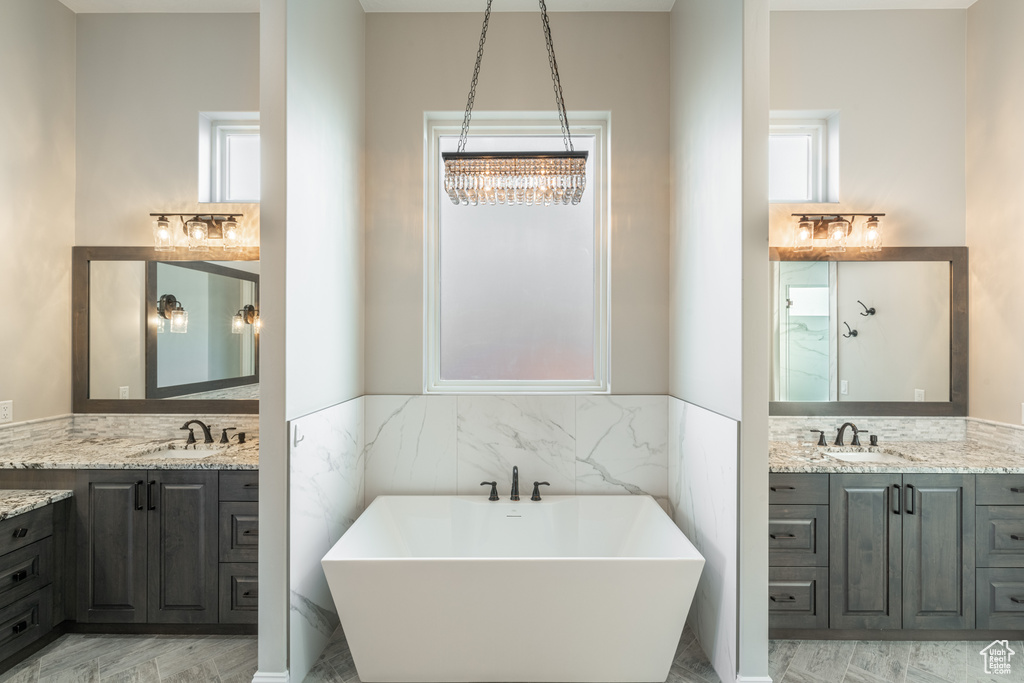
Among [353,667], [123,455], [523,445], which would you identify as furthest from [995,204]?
[123,455]

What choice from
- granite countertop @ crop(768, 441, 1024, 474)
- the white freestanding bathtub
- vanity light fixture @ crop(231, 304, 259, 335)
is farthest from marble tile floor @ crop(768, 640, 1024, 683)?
vanity light fixture @ crop(231, 304, 259, 335)

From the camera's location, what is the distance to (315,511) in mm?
2461

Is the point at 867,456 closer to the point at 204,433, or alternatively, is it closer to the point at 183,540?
the point at 183,540

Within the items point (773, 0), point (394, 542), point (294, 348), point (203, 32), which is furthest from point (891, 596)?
point (203, 32)

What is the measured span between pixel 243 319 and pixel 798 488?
9.92 feet

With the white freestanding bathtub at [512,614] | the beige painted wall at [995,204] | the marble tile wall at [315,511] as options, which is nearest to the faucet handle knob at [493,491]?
the marble tile wall at [315,511]

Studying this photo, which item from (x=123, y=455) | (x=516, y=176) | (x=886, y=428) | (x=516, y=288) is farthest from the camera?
(x=516, y=288)

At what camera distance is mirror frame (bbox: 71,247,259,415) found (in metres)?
3.18

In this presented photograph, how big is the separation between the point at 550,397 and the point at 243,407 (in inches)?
67.6

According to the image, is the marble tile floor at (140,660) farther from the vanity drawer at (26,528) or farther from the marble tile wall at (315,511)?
the vanity drawer at (26,528)

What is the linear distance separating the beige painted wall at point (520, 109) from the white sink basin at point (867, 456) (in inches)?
36.7

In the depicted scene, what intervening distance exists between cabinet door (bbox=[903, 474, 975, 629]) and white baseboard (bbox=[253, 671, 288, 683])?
273 centimetres

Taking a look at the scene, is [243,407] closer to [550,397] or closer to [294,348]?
[294,348]

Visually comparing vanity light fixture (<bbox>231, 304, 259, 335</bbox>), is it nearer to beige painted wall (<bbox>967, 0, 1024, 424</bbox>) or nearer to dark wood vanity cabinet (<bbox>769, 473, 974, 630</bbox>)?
dark wood vanity cabinet (<bbox>769, 473, 974, 630</bbox>)
